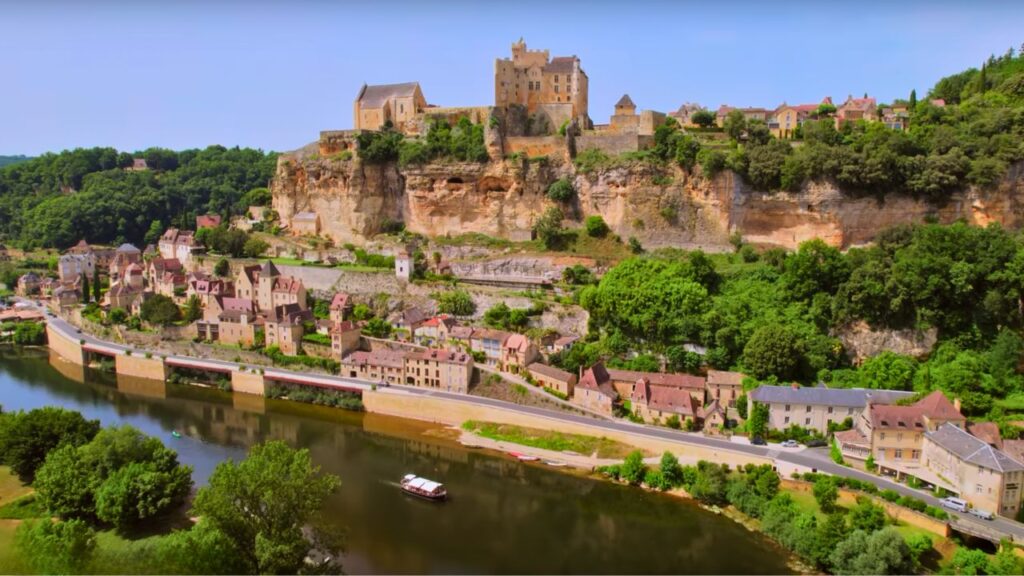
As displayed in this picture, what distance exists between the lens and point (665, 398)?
24641mm

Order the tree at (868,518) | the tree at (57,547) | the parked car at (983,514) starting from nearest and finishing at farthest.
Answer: the tree at (57,547) → the tree at (868,518) → the parked car at (983,514)

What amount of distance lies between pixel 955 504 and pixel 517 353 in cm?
1537

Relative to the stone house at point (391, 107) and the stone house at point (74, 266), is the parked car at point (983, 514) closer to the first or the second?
the stone house at point (391, 107)

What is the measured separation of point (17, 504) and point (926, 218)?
116ft

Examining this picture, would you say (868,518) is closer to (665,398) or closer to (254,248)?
(665,398)

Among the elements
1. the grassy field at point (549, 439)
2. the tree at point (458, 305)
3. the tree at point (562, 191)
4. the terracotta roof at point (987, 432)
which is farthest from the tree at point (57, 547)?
the tree at point (562, 191)

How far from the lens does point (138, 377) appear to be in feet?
111

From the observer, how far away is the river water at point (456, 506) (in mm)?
17469

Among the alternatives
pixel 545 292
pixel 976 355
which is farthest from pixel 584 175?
pixel 976 355

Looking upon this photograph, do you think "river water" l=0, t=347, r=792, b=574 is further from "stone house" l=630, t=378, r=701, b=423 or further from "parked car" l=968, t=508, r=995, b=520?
"parked car" l=968, t=508, r=995, b=520

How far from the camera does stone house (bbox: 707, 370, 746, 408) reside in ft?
81.4

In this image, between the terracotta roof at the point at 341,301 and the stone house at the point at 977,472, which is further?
the terracotta roof at the point at 341,301

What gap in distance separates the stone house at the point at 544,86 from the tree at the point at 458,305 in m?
13.4

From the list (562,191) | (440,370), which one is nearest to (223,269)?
(440,370)
